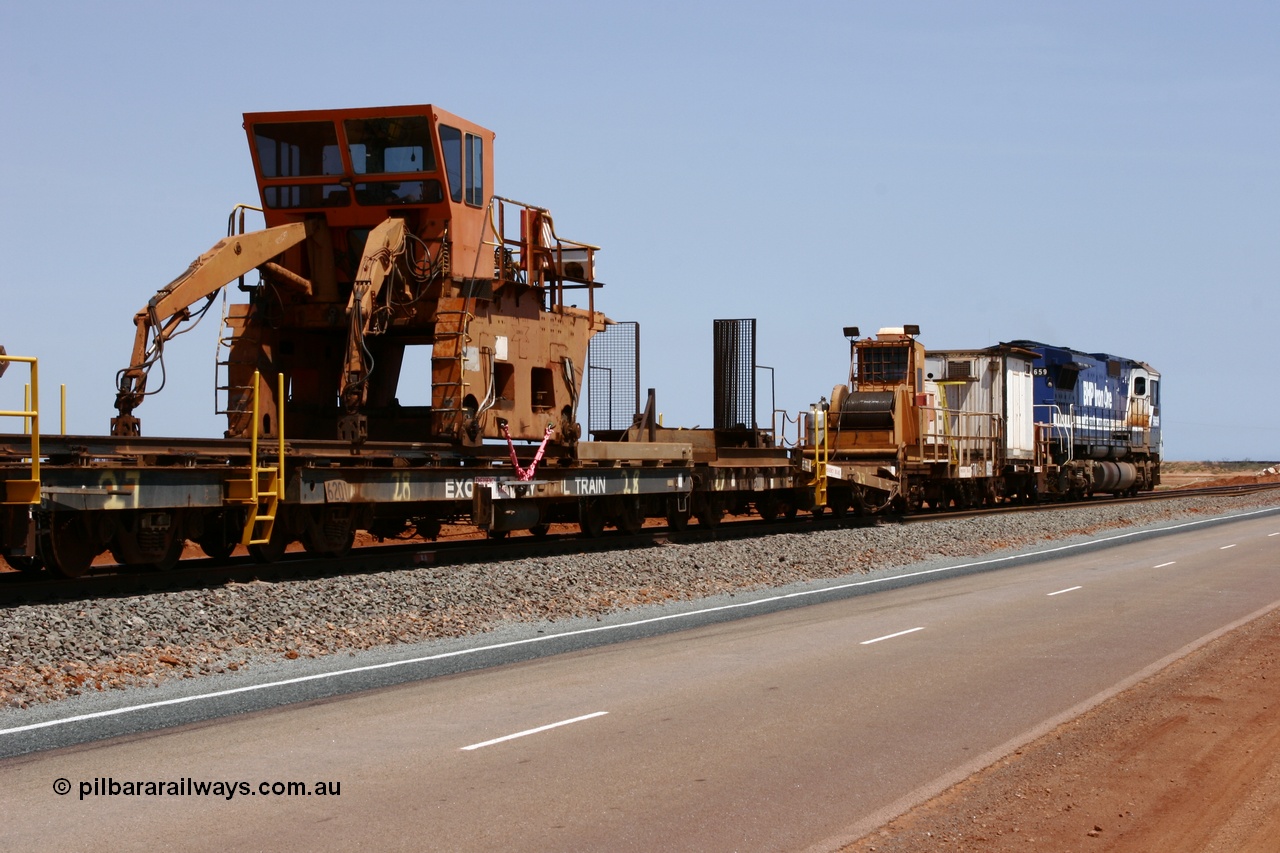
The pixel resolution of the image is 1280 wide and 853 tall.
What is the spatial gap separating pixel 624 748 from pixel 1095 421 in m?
37.3

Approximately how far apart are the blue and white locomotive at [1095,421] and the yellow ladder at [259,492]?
1051 inches

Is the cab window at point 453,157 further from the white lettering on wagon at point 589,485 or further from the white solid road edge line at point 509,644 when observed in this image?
the white solid road edge line at point 509,644

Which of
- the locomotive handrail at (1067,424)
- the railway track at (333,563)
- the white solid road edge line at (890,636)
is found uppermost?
the locomotive handrail at (1067,424)

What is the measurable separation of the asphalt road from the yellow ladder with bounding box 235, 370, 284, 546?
3.79 m

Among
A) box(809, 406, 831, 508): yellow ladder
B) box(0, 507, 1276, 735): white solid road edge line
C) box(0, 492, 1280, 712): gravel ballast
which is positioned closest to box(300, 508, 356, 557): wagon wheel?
box(0, 492, 1280, 712): gravel ballast

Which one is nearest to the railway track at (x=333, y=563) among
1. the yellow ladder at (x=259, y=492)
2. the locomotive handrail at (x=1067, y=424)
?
the yellow ladder at (x=259, y=492)

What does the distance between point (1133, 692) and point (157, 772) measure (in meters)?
6.39

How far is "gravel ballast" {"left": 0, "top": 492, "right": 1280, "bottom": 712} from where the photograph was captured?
9.63m

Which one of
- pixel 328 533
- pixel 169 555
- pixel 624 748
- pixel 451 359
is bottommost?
pixel 624 748

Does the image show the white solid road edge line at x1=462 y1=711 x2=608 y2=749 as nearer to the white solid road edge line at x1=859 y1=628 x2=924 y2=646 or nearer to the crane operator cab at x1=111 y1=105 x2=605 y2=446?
the white solid road edge line at x1=859 y1=628 x2=924 y2=646

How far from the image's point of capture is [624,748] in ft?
24.6

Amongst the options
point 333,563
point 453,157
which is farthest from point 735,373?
point 333,563

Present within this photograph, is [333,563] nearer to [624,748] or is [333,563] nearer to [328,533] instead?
[328,533]

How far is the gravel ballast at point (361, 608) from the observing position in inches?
379
